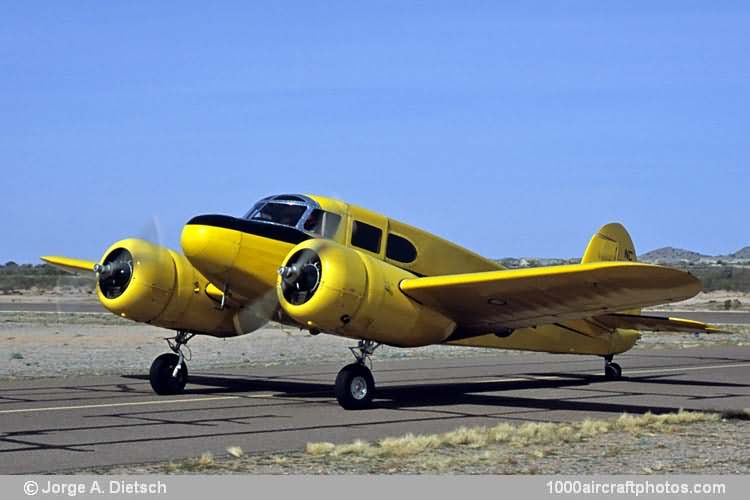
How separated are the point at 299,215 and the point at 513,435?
596 centimetres

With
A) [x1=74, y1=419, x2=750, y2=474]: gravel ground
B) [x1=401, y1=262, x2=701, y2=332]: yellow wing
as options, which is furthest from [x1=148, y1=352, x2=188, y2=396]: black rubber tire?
[x1=74, y1=419, x2=750, y2=474]: gravel ground

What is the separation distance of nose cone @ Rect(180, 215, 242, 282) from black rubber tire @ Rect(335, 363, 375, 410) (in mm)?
2545

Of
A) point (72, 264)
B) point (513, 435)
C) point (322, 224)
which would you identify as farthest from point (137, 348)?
point (513, 435)

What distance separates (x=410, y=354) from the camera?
35375mm

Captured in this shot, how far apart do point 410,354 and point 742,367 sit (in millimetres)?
10795

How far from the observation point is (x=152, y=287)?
63.7 feet

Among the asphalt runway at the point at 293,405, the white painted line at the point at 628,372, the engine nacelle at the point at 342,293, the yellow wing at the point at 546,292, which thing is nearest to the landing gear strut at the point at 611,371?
the asphalt runway at the point at 293,405

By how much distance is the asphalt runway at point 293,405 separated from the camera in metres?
13.1

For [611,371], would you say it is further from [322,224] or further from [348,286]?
[348,286]

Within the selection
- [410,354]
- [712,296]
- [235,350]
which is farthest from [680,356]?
[712,296]

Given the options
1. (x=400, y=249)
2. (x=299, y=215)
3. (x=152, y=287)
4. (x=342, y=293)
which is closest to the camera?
(x=342, y=293)

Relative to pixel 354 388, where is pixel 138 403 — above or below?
below

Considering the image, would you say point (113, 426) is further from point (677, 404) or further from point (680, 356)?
point (680, 356)

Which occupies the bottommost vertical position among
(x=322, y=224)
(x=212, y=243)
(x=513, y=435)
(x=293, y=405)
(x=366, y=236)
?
(x=513, y=435)
